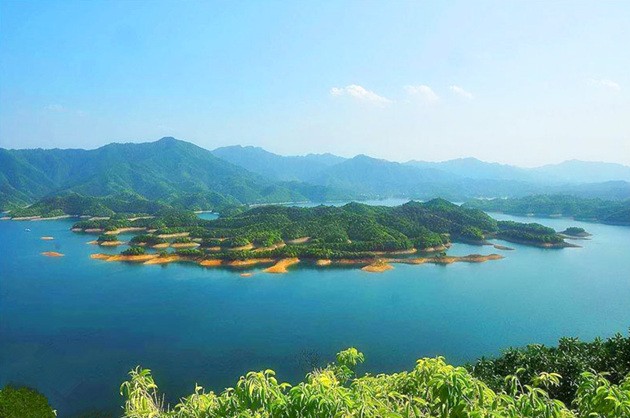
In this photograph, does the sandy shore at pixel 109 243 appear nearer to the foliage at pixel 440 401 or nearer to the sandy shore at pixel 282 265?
the sandy shore at pixel 282 265

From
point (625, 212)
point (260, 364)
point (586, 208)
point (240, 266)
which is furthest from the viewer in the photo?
point (586, 208)

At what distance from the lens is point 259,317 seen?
36250 mm

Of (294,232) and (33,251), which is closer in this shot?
(33,251)

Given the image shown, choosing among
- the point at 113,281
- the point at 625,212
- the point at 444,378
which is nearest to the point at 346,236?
the point at 113,281

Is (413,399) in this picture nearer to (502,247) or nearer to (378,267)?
(378,267)

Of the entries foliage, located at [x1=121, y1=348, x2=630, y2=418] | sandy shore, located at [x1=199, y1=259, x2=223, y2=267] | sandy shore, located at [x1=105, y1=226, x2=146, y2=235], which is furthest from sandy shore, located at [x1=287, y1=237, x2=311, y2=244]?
foliage, located at [x1=121, y1=348, x2=630, y2=418]

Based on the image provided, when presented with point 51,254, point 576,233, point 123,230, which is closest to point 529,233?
point 576,233

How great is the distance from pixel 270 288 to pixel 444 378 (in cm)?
4279

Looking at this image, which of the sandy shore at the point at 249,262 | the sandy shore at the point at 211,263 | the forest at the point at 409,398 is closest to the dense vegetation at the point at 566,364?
the forest at the point at 409,398

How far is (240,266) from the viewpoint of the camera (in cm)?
5738

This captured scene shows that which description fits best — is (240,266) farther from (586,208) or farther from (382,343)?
(586,208)

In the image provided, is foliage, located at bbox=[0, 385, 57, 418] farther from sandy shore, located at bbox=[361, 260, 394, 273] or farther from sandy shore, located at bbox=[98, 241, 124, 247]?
sandy shore, located at bbox=[98, 241, 124, 247]

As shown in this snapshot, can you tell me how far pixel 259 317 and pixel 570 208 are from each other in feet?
A: 421

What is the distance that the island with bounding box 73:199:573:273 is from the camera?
6016cm
